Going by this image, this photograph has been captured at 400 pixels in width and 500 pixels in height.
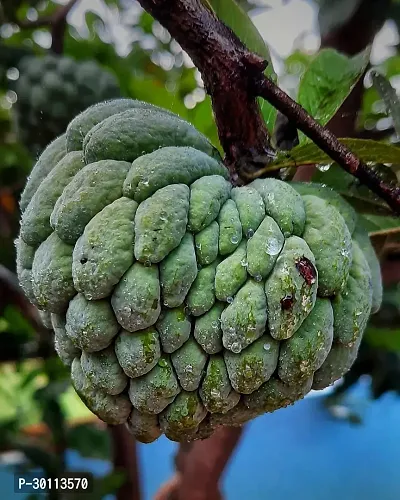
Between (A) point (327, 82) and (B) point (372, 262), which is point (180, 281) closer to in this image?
(B) point (372, 262)

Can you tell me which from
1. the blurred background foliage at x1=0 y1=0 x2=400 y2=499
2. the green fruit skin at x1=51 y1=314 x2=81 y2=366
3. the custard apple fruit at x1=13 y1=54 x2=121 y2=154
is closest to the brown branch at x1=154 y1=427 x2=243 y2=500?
the blurred background foliage at x1=0 y1=0 x2=400 y2=499

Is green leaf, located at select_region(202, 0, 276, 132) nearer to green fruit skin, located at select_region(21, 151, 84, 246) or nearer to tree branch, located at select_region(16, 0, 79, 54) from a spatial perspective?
green fruit skin, located at select_region(21, 151, 84, 246)

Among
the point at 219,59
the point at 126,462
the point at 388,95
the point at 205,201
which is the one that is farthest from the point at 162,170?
the point at 126,462

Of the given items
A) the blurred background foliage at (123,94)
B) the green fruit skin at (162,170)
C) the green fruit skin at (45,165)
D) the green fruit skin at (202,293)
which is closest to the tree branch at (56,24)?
the blurred background foliage at (123,94)

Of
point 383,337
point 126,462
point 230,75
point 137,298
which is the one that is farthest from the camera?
point 126,462

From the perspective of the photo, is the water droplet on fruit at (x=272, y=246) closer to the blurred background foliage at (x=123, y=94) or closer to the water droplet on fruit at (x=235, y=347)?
the water droplet on fruit at (x=235, y=347)

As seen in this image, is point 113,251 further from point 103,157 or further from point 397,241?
point 397,241
